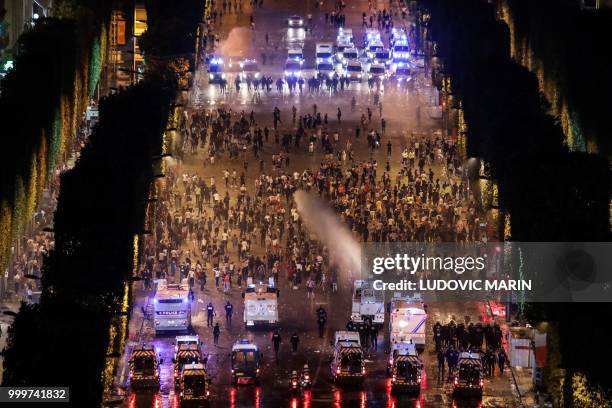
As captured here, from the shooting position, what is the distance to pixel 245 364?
380 feet

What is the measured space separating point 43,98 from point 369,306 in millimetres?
20859

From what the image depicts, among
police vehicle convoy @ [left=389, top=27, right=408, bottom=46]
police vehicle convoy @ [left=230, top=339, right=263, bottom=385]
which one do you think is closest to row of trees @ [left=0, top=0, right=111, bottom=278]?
police vehicle convoy @ [left=230, top=339, right=263, bottom=385]

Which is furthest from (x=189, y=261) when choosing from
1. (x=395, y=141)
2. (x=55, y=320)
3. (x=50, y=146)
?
(x=55, y=320)

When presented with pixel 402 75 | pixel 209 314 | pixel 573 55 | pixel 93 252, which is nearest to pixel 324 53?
pixel 402 75

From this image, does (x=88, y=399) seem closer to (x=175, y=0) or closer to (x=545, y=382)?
(x=545, y=382)

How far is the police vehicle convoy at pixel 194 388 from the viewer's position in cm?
11056

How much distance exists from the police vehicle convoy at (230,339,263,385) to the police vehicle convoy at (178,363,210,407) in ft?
14.2

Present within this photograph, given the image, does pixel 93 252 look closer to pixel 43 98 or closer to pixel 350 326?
pixel 350 326

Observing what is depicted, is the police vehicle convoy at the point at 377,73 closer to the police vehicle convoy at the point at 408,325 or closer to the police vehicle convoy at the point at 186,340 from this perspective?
the police vehicle convoy at the point at 408,325

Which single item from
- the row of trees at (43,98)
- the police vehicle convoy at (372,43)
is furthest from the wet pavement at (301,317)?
the row of trees at (43,98)

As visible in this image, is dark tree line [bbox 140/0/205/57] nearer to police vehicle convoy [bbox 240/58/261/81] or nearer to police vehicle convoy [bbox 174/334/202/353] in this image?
police vehicle convoy [bbox 240/58/261/81]

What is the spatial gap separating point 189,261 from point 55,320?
33.2m

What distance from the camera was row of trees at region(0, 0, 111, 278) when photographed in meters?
123

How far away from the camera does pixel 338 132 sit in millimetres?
155625
